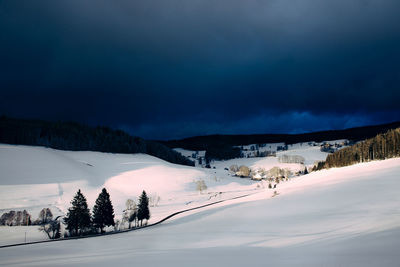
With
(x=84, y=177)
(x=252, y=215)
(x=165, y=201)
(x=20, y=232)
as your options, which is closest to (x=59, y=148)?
(x=84, y=177)

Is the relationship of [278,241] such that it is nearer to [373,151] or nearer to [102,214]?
[102,214]

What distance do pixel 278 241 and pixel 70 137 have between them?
105 m

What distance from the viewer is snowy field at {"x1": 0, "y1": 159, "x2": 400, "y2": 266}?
1172 cm

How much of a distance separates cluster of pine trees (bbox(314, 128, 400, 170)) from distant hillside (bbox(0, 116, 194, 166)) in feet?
282

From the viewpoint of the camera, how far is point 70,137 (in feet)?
340

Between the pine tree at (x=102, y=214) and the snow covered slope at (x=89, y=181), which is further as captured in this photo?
the snow covered slope at (x=89, y=181)

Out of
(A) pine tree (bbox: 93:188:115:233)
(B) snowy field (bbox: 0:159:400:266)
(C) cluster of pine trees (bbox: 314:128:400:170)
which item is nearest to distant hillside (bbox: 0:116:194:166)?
(A) pine tree (bbox: 93:188:115:233)

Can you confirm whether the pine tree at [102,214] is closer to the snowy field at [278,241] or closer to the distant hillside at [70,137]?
the snowy field at [278,241]

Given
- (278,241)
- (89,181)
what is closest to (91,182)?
(89,181)

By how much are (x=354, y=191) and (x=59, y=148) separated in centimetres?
10147

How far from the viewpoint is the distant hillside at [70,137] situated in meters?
92.2

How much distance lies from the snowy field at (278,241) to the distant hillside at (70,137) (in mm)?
87329

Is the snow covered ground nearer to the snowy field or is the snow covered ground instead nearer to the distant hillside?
the distant hillside

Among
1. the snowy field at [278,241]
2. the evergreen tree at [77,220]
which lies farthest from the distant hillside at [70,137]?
the snowy field at [278,241]
